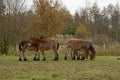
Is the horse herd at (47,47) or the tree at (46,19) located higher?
the tree at (46,19)

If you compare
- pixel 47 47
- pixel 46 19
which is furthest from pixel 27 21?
pixel 47 47

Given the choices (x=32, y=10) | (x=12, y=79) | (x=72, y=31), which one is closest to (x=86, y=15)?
(x=72, y=31)

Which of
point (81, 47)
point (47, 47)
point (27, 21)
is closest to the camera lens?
point (47, 47)

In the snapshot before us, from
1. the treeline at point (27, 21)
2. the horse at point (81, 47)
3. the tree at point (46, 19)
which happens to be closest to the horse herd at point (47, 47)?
the horse at point (81, 47)

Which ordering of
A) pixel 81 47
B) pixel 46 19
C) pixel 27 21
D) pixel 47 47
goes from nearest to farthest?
pixel 47 47, pixel 81 47, pixel 27 21, pixel 46 19

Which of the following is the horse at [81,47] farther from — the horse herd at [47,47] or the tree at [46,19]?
the tree at [46,19]

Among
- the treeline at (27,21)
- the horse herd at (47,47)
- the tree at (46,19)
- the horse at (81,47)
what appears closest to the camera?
the horse herd at (47,47)

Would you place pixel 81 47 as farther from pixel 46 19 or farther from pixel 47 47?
pixel 46 19

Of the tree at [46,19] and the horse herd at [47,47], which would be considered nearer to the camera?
the horse herd at [47,47]

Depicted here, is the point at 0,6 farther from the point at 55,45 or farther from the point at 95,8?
the point at 95,8

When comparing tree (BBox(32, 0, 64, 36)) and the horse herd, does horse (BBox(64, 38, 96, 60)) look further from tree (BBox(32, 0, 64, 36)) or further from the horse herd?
tree (BBox(32, 0, 64, 36))

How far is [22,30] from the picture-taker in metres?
29.4

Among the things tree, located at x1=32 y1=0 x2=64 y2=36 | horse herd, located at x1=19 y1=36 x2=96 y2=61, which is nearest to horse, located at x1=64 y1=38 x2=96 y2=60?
horse herd, located at x1=19 y1=36 x2=96 y2=61

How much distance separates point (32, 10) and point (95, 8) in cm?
3289
